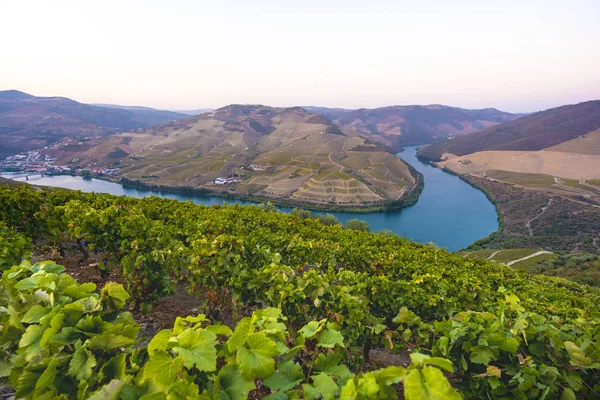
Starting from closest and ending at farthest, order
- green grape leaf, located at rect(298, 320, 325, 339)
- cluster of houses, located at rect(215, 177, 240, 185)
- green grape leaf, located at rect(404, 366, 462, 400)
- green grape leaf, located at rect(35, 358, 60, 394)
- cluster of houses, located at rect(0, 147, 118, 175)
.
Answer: green grape leaf, located at rect(404, 366, 462, 400) < green grape leaf, located at rect(35, 358, 60, 394) < green grape leaf, located at rect(298, 320, 325, 339) < cluster of houses, located at rect(215, 177, 240, 185) < cluster of houses, located at rect(0, 147, 118, 175)

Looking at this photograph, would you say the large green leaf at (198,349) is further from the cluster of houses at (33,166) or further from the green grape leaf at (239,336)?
the cluster of houses at (33,166)

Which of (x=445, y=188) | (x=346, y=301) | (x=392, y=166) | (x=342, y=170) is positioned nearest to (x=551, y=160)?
(x=445, y=188)

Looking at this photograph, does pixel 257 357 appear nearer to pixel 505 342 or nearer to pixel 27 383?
pixel 27 383

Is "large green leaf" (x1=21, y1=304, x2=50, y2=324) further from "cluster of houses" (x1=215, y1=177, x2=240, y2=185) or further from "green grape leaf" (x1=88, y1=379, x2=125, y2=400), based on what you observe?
"cluster of houses" (x1=215, y1=177, x2=240, y2=185)

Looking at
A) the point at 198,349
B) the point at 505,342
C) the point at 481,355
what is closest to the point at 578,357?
the point at 505,342

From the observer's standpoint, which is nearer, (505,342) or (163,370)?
(163,370)

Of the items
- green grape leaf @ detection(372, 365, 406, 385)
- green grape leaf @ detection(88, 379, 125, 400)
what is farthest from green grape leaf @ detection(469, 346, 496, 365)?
green grape leaf @ detection(88, 379, 125, 400)
